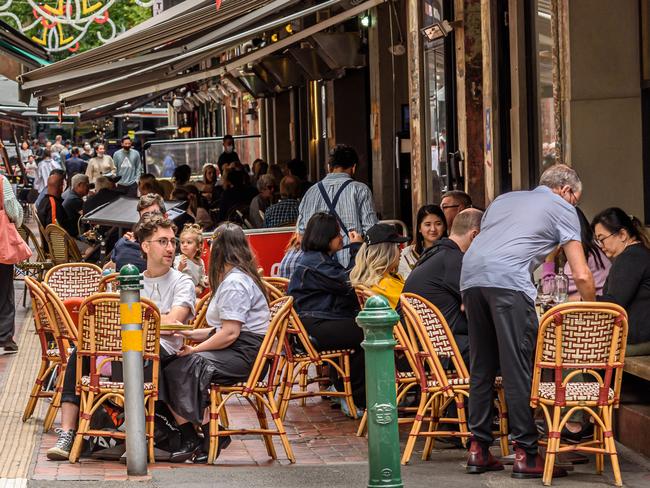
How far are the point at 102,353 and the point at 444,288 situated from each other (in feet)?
6.82

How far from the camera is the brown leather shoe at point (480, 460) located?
7758 mm

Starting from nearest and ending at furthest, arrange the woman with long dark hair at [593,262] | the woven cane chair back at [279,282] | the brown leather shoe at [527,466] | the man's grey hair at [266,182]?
the brown leather shoe at [527,466] < the woman with long dark hair at [593,262] < the woven cane chair back at [279,282] < the man's grey hair at [266,182]

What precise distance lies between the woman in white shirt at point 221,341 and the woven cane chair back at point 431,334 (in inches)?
35.1

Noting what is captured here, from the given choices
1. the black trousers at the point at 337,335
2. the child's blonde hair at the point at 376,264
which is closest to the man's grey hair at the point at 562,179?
the child's blonde hair at the point at 376,264

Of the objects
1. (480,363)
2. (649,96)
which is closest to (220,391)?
(480,363)

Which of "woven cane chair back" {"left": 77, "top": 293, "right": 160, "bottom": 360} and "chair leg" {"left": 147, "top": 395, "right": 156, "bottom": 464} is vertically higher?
"woven cane chair back" {"left": 77, "top": 293, "right": 160, "bottom": 360}

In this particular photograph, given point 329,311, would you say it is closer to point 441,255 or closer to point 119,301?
point 441,255

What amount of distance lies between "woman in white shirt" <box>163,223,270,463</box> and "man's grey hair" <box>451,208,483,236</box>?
4.08 ft

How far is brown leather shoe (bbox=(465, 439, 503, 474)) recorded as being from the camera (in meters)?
7.76

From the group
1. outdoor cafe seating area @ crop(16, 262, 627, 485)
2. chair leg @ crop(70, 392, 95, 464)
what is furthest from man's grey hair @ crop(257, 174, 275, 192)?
chair leg @ crop(70, 392, 95, 464)

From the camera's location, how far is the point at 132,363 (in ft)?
24.4

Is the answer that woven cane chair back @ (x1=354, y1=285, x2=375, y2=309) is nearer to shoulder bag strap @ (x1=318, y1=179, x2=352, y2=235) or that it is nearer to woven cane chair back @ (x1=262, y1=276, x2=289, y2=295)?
woven cane chair back @ (x1=262, y1=276, x2=289, y2=295)

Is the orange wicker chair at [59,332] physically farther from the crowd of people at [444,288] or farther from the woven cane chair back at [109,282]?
the woven cane chair back at [109,282]

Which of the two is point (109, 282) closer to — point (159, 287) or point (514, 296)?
point (159, 287)
